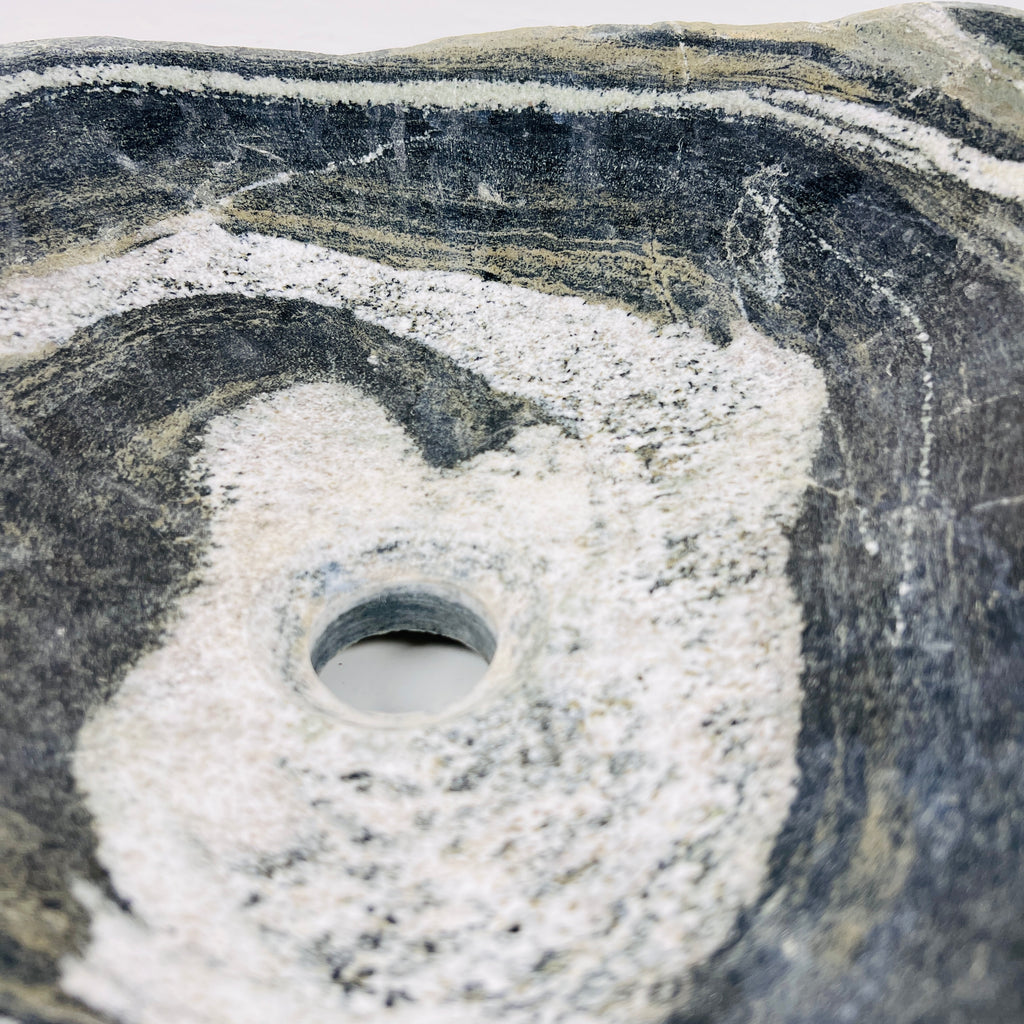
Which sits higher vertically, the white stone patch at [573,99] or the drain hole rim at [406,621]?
the white stone patch at [573,99]

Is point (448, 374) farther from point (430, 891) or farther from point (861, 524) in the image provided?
point (430, 891)

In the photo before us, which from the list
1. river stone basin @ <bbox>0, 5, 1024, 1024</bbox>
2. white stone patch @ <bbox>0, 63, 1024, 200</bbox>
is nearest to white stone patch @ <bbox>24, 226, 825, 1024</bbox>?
river stone basin @ <bbox>0, 5, 1024, 1024</bbox>

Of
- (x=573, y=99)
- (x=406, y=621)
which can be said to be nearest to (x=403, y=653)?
(x=406, y=621)

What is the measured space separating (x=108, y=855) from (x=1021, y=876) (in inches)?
30.1

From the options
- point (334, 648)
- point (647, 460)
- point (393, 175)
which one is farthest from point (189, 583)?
point (393, 175)

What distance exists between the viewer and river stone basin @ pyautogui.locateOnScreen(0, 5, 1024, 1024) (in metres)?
0.69

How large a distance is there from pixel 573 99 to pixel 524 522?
2.33 ft

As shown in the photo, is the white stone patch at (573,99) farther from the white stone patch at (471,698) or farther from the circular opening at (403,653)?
the circular opening at (403,653)

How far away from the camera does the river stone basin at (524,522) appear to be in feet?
2.25

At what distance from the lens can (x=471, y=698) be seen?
0.95 metres

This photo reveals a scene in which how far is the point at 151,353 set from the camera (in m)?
A: 1.23

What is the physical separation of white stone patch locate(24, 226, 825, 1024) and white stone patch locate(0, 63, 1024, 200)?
0.81 feet

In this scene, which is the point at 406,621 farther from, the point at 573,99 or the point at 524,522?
the point at 573,99

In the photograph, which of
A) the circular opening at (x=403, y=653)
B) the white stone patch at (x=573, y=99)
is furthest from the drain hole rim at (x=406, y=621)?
the white stone patch at (x=573, y=99)
